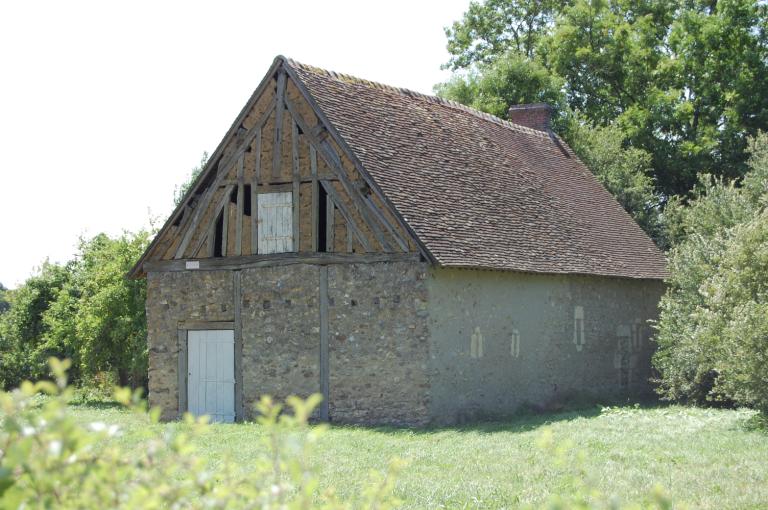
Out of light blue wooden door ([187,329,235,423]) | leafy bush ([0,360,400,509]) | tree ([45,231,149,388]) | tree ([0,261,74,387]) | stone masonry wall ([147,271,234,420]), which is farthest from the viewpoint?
tree ([0,261,74,387])

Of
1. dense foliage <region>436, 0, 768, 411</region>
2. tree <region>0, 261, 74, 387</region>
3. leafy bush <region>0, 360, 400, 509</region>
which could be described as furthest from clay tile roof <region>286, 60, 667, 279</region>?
tree <region>0, 261, 74, 387</region>

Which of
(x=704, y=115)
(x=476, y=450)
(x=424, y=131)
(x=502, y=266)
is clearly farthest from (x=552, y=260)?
(x=704, y=115)

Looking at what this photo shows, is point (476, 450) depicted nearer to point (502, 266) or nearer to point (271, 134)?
point (502, 266)

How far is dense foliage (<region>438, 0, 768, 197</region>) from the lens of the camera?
115ft

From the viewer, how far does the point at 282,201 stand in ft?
63.4

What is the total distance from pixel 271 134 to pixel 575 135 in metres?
17.6

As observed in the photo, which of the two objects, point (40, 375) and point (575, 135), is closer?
point (40, 375)

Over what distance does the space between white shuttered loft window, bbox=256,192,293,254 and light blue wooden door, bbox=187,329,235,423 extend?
199cm

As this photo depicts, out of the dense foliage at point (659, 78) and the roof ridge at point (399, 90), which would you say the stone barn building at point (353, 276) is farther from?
the dense foliage at point (659, 78)

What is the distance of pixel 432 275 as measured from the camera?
1814 cm

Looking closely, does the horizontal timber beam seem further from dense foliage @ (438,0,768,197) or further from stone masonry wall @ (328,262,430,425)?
dense foliage @ (438,0,768,197)

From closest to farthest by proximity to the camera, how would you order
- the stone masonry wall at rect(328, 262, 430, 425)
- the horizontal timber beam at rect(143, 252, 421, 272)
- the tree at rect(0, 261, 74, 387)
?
the stone masonry wall at rect(328, 262, 430, 425)
the horizontal timber beam at rect(143, 252, 421, 272)
the tree at rect(0, 261, 74, 387)

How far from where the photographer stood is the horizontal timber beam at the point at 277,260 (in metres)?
18.3

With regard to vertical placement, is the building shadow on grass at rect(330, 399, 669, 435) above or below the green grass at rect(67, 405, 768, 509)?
below
